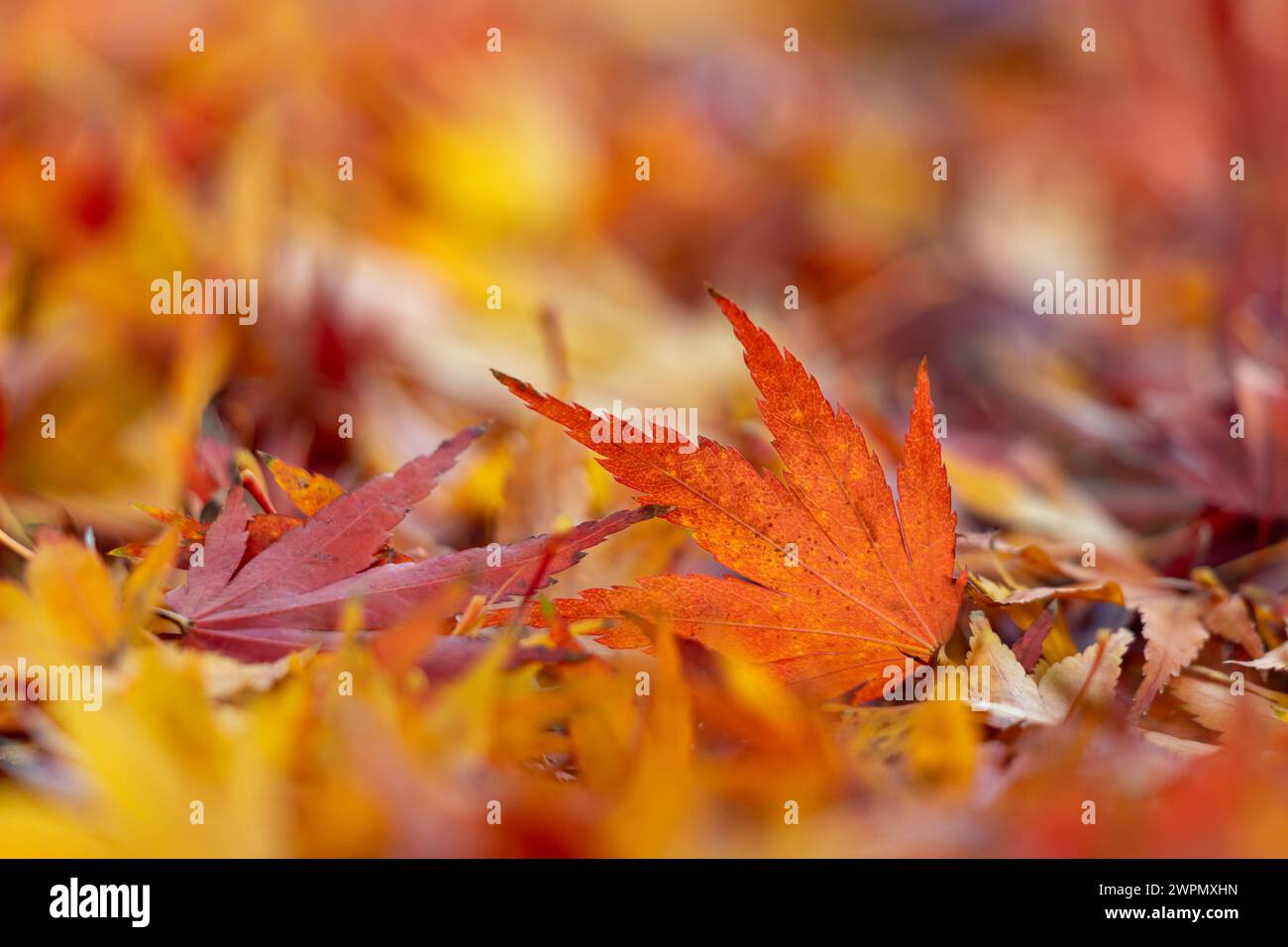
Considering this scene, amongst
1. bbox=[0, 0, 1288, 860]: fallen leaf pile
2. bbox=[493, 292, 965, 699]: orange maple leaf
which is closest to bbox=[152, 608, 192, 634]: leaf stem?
bbox=[0, 0, 1288, 860]: fallen leaf pile

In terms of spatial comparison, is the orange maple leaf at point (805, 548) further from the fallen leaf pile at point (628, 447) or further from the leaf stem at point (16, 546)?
the leaf stem at point (16, 546)

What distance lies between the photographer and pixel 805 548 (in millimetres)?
370

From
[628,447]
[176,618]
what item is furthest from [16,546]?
[628,447]

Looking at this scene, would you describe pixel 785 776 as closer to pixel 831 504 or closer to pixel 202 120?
pixel 831 504

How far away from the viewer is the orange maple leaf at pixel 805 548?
359mm

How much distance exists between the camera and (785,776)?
0.30 meters

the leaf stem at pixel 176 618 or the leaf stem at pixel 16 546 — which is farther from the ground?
the leaf stem at pixel 16 546

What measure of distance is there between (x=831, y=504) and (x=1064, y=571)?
132 mm

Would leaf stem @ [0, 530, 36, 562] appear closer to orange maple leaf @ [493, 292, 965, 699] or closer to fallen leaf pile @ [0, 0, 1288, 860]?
fallen leaf pile @ [0, 0, 1288, 860]

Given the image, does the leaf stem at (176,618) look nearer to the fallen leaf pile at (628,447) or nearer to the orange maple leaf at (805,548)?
the fallen leaf pile at (628,447)

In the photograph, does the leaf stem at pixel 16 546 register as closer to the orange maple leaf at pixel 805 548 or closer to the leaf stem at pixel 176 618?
the leaf stem at pixel 176 618

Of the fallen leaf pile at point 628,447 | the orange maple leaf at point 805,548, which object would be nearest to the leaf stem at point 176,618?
the fallen leaf pile at point 628,447

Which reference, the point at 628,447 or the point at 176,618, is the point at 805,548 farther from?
the point at 176,618
